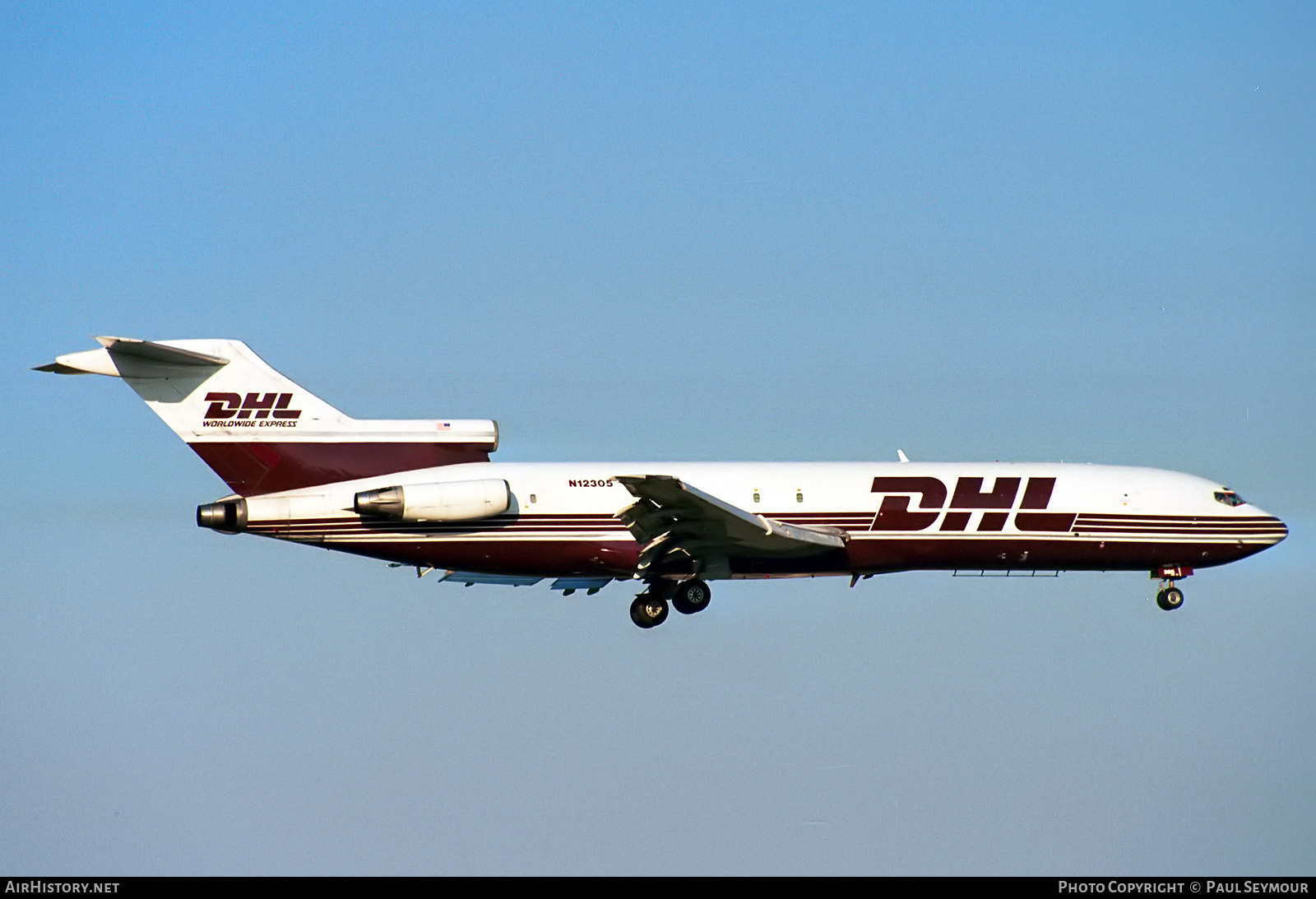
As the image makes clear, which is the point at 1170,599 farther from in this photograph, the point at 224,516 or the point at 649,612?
the point at 224,516

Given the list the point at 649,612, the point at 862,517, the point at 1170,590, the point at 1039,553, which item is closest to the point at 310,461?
the point at 649,612

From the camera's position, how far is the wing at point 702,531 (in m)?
30.7

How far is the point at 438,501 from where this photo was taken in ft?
101

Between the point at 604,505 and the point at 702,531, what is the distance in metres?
2.07

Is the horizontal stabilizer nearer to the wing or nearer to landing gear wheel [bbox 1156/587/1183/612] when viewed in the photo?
the wing

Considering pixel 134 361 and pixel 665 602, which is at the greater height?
pixel 134 361

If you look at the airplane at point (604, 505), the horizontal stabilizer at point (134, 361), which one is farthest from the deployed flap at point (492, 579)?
the horizontal stabilizer at point (134, 361)

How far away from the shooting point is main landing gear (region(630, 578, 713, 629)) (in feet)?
107

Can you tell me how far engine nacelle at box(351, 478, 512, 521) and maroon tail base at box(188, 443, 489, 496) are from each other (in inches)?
33.4

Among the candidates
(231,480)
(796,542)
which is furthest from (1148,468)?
Answer: (231,480)

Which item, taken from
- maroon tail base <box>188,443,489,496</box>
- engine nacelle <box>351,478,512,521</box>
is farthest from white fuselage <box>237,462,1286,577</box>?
engine nacelle <box>351,478,512,521</box>

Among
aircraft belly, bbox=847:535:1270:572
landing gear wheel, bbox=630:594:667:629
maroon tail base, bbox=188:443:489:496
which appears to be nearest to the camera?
maroon tail base, bbox=188:443:489:496
